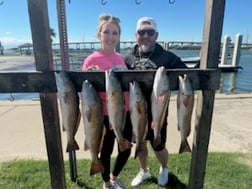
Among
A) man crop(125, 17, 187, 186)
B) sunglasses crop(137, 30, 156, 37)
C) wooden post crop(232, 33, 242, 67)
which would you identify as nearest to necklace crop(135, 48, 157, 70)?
man crop(125, 17, 187, 186)

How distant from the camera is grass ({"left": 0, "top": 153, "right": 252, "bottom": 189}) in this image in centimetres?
284

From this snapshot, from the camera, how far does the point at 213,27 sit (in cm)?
171

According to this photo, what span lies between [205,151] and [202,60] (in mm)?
746

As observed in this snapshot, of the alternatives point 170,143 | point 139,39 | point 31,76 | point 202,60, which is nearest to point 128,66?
point 139,39

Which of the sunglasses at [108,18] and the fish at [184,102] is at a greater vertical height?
the sunglasses at [108,18]

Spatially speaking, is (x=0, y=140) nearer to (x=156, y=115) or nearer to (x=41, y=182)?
(x=41, y=182)

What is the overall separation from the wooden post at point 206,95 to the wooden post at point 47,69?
3.63 feet

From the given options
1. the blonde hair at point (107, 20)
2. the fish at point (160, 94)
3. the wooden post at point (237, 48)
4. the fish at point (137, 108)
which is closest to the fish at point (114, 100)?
the fish at point (137, 108)

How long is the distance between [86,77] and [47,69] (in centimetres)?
29

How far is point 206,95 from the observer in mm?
1851

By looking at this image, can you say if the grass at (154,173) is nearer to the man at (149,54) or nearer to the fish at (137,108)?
the man at (149,54)

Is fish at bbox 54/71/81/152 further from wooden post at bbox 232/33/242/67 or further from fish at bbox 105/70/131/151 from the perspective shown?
wooden post at bbox 232/33/242/67

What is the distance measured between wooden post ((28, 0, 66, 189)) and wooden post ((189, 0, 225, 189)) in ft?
3.63

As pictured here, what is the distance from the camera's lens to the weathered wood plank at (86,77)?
1689 millimetres
